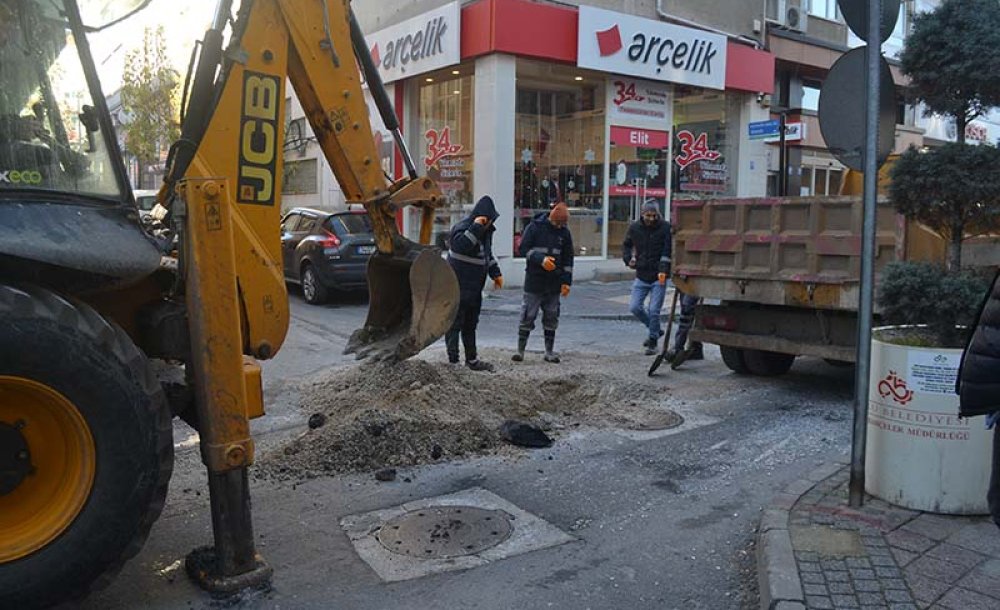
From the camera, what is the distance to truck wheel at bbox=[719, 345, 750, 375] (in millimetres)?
8570

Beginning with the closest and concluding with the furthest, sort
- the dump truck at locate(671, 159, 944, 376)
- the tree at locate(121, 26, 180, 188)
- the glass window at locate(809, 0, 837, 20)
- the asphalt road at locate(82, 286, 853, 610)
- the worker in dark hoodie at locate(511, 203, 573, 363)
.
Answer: the asphalt road at locate(82, 286, 853, 610)
the dump truck at locate(671, 159, 944, 376)
the worker in dark hoodie at locate(511, 203, 573, 363)
the glass window at locate(809, 0, 837, 20)
the tree at locate(121, 26, 180, 188)

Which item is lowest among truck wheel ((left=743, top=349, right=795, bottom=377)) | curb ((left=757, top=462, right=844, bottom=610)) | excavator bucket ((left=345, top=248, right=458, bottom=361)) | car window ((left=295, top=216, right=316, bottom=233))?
curb ((left=757, top=462, right=844, bottom=610))

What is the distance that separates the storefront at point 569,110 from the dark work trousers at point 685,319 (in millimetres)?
6953

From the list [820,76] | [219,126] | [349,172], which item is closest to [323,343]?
[349,172]

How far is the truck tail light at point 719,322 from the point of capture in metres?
8.27

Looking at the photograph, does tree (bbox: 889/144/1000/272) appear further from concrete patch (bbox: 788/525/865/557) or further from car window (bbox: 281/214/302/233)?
car window (bbox: 281/214/302/233)

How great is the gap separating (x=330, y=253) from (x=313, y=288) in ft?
2.66

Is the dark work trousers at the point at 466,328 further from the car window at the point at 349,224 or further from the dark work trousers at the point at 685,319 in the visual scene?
the car window at the point at 349,224

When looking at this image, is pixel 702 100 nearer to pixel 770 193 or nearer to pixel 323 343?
pixel 770 193

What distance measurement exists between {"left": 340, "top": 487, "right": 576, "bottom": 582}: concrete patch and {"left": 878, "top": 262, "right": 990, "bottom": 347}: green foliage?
2310 millimetres

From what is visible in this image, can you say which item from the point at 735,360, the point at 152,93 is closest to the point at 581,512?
the point at 735,360

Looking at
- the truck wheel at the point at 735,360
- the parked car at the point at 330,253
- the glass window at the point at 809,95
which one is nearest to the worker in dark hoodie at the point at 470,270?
the truck wheel at the point at 735,360

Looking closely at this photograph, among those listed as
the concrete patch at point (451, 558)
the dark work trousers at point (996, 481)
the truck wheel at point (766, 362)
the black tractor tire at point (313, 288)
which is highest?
the dark work trousers at point (996, 481)

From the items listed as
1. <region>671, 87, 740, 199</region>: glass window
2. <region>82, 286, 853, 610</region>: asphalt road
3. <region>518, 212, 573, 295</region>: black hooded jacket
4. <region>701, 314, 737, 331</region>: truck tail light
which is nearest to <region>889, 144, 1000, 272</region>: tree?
<region>82, 286, 853, 610</region>: asphalt road
